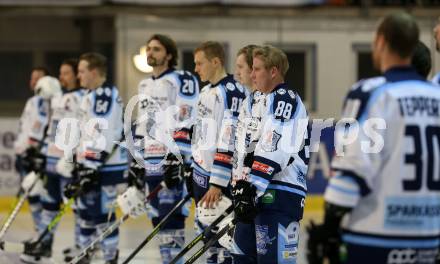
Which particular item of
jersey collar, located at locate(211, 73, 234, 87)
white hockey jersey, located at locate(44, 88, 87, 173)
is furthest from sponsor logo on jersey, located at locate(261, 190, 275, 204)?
white hockey jersey, located at locate(44, 88, 87, 173)

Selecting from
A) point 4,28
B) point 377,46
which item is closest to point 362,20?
point 4,28

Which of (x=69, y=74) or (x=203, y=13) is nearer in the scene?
(x=69, y=74)

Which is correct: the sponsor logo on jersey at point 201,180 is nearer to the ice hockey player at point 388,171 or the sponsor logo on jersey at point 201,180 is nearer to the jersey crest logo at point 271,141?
the jersey crest logo at point 271,141

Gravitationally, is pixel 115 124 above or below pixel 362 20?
below

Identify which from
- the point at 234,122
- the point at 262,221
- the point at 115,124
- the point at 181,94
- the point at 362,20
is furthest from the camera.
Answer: the point at 362,20

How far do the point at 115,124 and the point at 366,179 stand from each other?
3.84 m

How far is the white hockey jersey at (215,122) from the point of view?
546 centimetres

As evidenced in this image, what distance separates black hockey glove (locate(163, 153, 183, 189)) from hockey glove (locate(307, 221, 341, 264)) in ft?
9.42

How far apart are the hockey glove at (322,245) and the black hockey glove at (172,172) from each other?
113 inches

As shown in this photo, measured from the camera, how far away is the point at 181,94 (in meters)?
6.32

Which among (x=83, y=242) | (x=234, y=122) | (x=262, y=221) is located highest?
(x=234, y=122)

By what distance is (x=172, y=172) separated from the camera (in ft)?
20.2

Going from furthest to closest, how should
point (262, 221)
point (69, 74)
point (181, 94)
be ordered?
point (69, 74), point (181, 94), point (262, 221)

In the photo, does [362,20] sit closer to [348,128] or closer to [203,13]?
[203,13]
